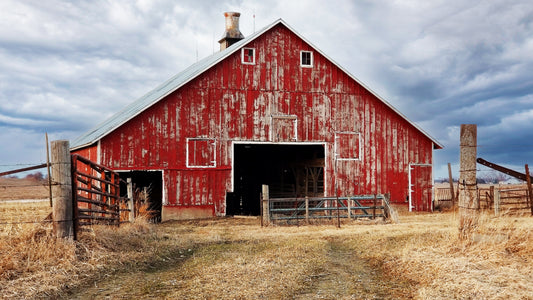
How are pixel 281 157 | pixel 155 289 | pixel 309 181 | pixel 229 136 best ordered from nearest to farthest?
1. pixel 155 289
2. pixel 229 136
3. pixel 309 181
4. pixel 281 157

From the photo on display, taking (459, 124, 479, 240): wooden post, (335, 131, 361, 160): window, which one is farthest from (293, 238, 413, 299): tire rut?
(335, 131, 361, 160): window

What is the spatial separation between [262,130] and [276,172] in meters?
11.0

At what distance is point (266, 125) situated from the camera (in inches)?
857

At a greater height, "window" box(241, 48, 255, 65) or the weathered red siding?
"window" box(241, 48, 255, 65)

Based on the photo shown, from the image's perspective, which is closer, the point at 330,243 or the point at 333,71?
the point at 330,243

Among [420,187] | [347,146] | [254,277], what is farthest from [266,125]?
[254,277]

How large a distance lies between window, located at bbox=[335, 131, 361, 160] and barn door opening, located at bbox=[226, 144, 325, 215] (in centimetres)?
255

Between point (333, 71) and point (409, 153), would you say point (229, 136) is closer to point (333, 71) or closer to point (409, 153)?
point (333, 71)

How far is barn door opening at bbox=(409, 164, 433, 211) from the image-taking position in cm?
2353

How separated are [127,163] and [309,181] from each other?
→ 11601 mm

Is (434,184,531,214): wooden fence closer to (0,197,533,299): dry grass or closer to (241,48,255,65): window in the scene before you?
(0,197,533,299): dry grass

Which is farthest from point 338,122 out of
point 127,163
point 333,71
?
point 127,163

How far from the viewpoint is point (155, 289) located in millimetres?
7953

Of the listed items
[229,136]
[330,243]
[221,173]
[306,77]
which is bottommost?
[330,243]
